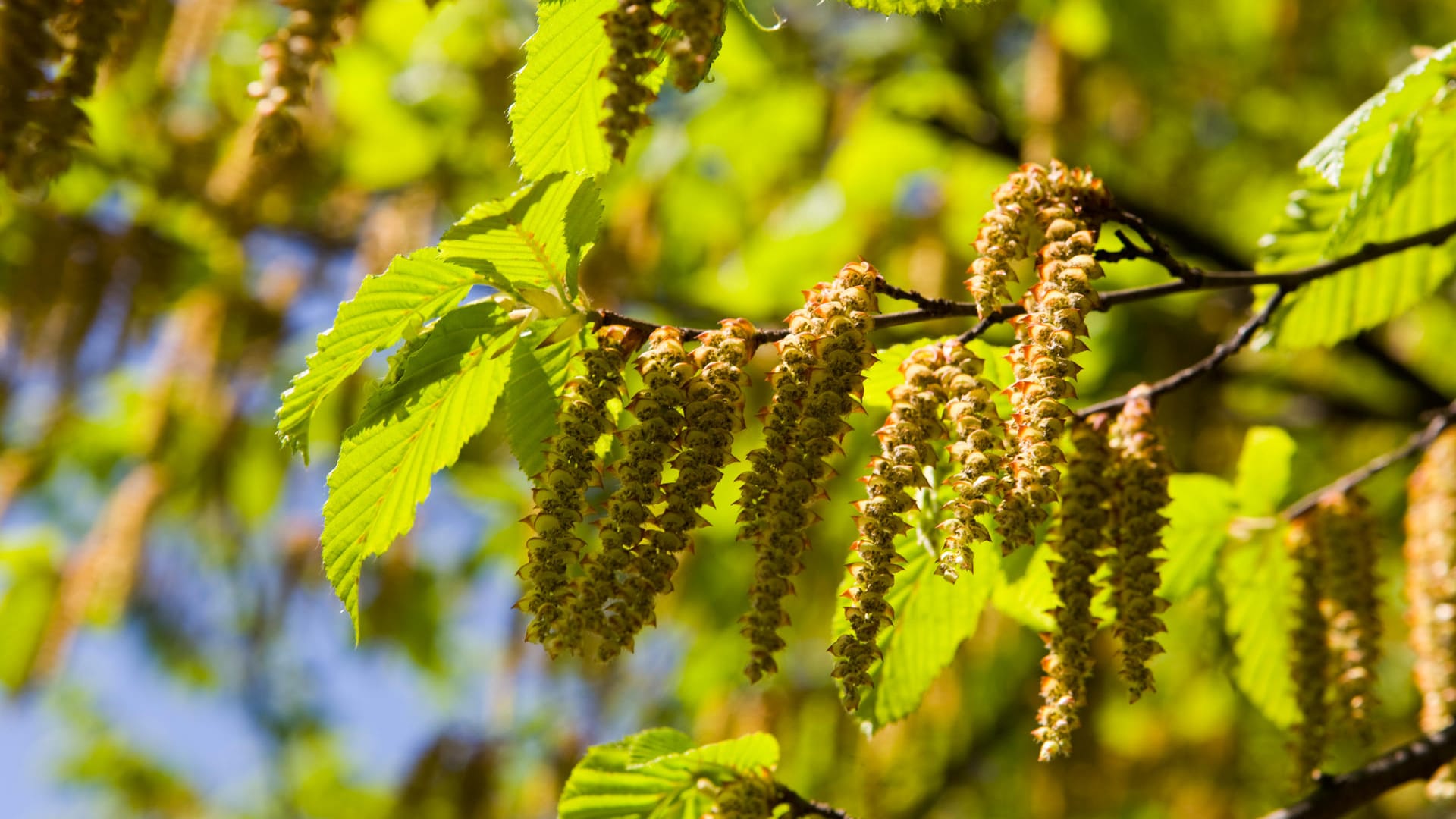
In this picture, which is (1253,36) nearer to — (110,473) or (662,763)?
(662,763)

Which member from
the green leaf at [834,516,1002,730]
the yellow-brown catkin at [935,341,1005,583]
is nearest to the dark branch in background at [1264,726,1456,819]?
the green leaf at [834,516,1002,730]

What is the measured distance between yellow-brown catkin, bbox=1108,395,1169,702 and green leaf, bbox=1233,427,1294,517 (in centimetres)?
66

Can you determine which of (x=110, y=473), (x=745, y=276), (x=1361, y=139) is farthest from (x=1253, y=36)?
(x=110, y=473)

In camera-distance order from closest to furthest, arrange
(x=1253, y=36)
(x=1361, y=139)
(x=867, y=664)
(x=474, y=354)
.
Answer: (x=867, y=664)
(x=474, y=354)
(x=1361, y=139)
(x=1253, y=36)

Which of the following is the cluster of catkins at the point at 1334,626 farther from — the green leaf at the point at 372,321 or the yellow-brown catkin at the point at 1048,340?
the green leaf at the point at 372,321

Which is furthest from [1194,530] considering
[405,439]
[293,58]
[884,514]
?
[293,58]

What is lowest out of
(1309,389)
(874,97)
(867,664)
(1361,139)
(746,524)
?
(867,664)

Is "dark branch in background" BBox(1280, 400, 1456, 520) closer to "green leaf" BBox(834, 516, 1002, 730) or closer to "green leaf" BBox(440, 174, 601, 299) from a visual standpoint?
"green leaf" BBox(834, 516, 1002, 730)

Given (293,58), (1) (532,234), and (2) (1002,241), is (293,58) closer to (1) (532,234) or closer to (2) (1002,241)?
(1) (532,234)

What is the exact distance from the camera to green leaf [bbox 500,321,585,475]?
4.81ft

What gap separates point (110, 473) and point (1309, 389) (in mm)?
5258

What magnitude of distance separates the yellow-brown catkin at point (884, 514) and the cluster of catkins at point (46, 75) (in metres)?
0.84

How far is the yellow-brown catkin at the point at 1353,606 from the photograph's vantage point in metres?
1.83

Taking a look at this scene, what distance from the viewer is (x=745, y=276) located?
3.94 metres
